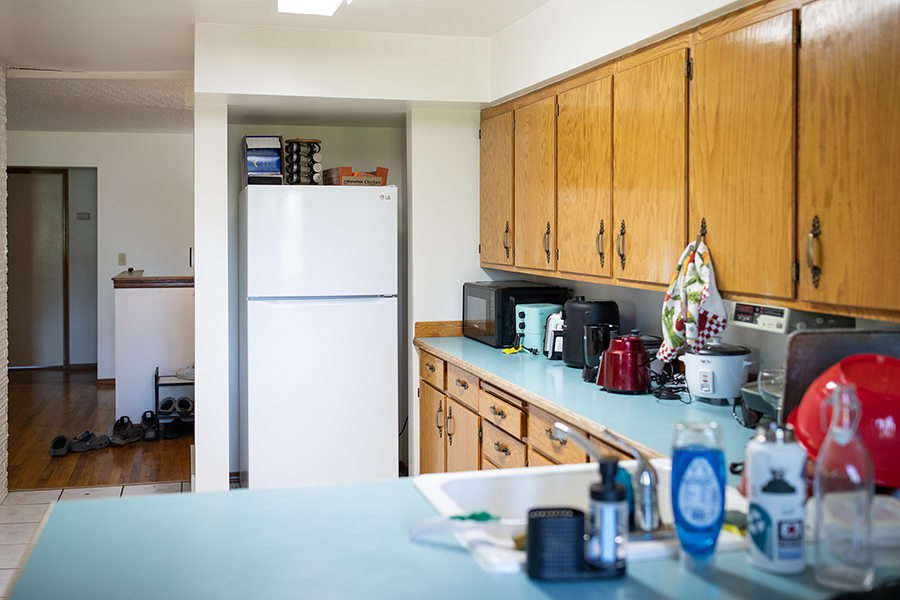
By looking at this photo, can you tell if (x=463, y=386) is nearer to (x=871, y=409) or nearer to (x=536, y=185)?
(x=536, y=185)

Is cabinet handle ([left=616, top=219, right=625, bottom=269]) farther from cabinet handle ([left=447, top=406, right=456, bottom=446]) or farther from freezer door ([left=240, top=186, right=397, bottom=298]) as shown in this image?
freezer door ([left=240, top=186, right=397, bottom=298])

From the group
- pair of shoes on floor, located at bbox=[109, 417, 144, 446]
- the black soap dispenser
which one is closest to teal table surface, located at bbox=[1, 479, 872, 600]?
the black soap dispenser

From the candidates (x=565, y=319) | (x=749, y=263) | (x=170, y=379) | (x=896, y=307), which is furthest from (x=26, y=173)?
(x=896, y=307)

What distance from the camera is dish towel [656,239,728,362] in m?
2.23

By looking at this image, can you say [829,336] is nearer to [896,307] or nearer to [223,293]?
[896,307]

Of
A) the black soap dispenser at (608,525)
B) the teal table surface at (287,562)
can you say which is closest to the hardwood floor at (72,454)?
the teal table surface at (287,562)

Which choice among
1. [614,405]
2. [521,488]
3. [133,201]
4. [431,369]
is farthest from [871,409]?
[133,201]

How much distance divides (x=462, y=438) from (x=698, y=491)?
2.31 metres

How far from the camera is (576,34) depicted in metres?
2.91

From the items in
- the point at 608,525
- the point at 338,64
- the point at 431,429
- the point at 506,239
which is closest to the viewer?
the point at 608,525

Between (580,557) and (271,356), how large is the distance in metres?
2.84

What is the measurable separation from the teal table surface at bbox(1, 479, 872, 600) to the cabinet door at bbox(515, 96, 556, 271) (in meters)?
2.04

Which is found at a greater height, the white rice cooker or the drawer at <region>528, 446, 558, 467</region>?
the white rice cooker

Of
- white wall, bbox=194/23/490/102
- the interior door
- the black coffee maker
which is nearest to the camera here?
the black coffee maker
